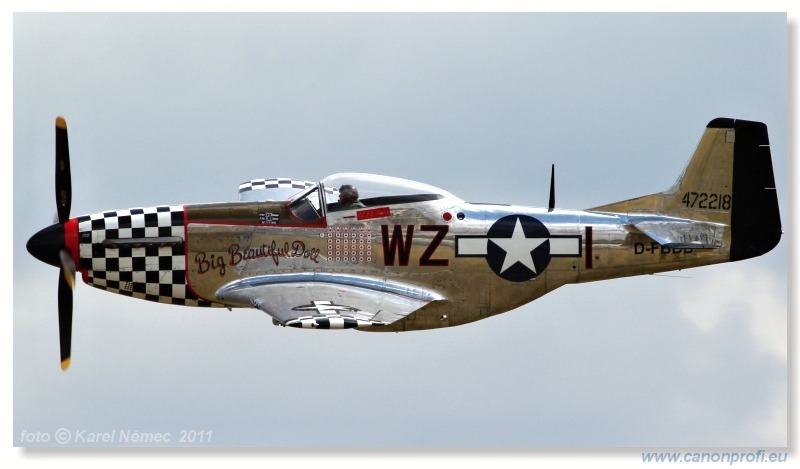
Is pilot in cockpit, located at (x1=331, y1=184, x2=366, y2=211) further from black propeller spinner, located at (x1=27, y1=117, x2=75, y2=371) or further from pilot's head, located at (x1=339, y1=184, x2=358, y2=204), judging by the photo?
black propeller spinner, located at (x1=27, y1=117, x2=75, y2=371)

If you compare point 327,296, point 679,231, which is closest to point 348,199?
point 327,296

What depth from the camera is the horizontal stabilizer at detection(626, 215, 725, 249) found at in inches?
734

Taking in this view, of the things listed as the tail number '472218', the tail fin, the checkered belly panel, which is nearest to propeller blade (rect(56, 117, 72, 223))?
the checkered belly panel

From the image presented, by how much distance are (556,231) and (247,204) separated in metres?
3.62

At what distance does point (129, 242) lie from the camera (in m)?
18.3

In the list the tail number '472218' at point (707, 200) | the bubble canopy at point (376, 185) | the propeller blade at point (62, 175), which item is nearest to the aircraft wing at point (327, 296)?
the bubble canopy at point (376, 185)

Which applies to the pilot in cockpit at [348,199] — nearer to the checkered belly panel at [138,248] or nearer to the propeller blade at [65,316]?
the checkered belly panel at [138,248]

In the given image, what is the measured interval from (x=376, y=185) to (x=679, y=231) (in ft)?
12.0

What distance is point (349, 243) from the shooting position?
18.3 meters

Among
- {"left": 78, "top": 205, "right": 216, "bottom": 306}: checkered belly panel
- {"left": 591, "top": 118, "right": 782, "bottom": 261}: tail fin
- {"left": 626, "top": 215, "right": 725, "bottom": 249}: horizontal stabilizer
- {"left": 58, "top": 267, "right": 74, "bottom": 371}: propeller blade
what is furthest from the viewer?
{"left": 591, "top": 118, "right": 782, "bottom": 261}: tail fin

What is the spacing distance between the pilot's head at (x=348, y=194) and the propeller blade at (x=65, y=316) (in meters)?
3.24

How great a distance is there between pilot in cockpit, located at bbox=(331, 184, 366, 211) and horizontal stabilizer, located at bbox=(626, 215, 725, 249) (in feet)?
10.6

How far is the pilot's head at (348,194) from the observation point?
18219mm

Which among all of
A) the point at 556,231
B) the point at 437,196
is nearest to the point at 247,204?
the point at 437,196
